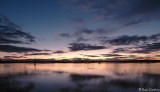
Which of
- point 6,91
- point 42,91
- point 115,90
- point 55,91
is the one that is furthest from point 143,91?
point 6,91

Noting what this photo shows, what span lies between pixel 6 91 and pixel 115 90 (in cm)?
1385

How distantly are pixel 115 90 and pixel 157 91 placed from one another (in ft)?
17.0

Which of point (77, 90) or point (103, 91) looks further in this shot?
point (77, 90)

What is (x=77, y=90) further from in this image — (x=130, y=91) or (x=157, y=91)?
(x=157, y=91)

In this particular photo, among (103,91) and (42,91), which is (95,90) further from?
(42,91)

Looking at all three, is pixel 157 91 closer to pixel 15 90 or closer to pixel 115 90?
pixel 115 90

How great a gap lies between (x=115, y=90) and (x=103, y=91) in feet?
5.54

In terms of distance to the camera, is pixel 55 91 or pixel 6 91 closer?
pixel 6 91

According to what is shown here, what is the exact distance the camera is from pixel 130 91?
25.4m

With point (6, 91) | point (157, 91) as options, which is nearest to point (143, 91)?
point (157, 91)

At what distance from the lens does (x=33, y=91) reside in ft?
84.4

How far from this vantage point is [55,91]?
2658 cm

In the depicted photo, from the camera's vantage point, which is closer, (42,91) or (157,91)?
(157,91)

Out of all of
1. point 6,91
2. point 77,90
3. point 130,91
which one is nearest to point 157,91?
point 130,91
